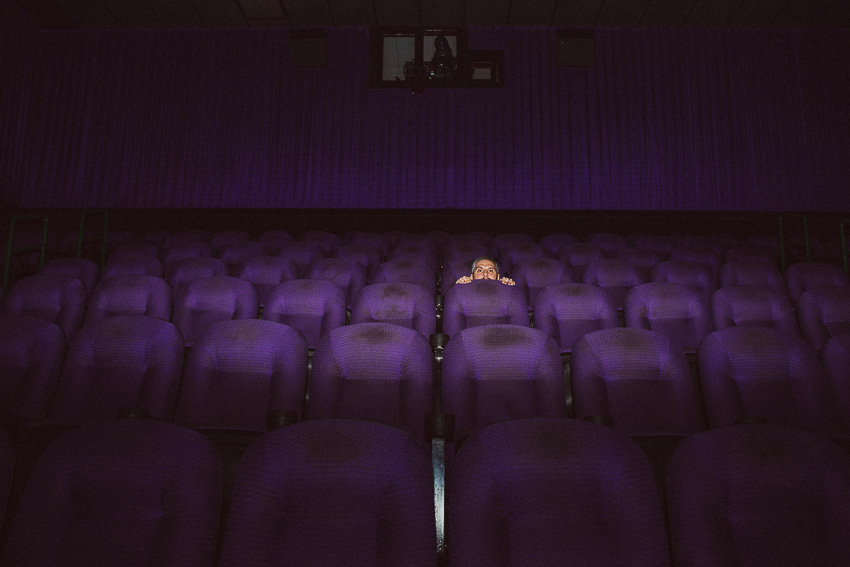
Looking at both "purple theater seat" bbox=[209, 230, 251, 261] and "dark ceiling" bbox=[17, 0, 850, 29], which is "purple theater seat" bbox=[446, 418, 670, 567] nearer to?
"purple theater seat" bbox=[209, 230, 251, 261]

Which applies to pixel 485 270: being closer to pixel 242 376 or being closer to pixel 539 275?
pixel 539 275

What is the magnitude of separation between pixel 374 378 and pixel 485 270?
1.37 meters

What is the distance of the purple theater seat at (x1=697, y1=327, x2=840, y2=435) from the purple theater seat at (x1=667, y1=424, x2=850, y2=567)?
560 millimetres

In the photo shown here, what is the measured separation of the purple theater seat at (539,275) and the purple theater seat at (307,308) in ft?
3.32

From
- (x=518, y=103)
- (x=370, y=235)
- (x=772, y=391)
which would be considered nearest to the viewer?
(x=772, y=391)

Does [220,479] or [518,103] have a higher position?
[518,103]

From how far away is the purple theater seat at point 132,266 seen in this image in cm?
279

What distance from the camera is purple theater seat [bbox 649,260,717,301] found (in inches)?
107

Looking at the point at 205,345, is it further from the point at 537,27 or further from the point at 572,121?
the point at 537,27

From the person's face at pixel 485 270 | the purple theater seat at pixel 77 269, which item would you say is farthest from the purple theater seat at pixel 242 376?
the purple theater seat at pixel 77 269

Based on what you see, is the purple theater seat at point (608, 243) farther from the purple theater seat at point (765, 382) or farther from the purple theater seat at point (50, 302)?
the purple theater seat at point (50, 302)

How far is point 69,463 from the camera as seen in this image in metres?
0.94

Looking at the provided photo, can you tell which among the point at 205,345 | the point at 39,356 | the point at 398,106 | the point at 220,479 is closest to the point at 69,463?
the point at 220,479

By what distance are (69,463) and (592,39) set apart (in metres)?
5.42
